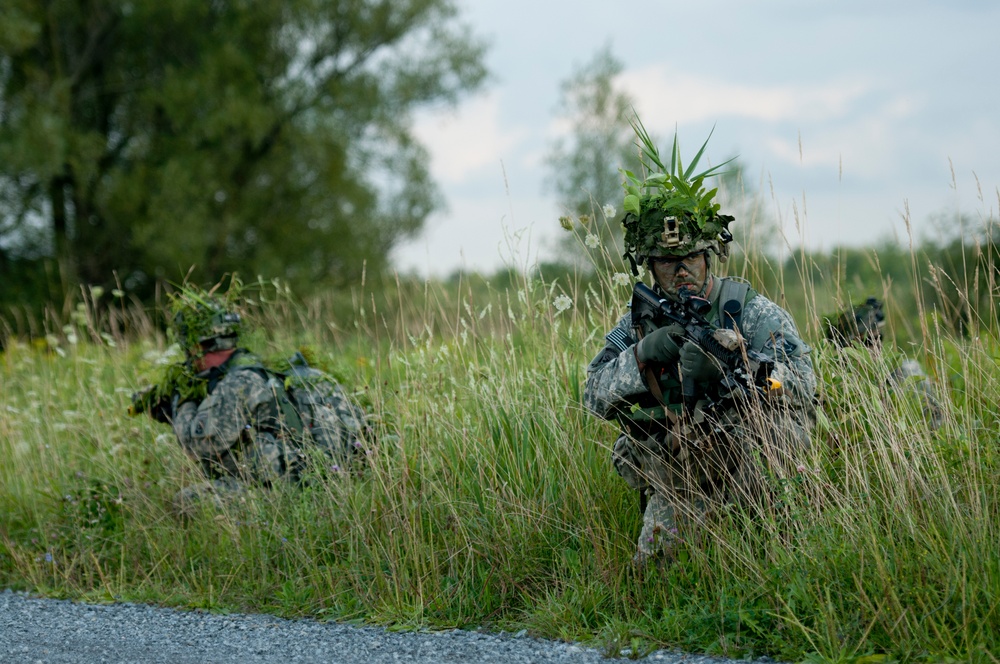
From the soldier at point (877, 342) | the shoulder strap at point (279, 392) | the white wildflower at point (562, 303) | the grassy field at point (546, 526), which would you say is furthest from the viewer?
the shoulder strap at point (279, 392)

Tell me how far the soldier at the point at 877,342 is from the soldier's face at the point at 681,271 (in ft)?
2.71

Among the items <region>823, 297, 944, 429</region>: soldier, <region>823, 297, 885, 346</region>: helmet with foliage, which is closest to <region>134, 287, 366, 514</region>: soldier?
<region>823, 297, 944, 429</region>: soldier

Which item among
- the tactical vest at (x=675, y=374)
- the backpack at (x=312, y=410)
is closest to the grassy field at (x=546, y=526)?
the backpack at (x=312, y=410)

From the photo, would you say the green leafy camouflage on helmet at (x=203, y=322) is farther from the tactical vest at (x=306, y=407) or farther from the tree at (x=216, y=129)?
the tree at (x=216, y=129)

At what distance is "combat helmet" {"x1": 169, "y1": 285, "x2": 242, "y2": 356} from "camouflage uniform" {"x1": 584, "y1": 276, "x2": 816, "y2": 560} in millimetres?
3060

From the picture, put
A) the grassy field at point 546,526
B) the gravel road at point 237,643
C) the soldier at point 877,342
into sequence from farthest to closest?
the soldier at point 877,342, the gravel road at point 237,643, the grassy field at point 546,526

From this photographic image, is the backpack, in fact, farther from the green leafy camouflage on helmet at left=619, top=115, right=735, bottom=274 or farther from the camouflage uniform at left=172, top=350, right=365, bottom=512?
the green leafy camouflage on helmet at left=619, top=115, right=735, bottom=274

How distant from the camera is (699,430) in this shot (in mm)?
4387

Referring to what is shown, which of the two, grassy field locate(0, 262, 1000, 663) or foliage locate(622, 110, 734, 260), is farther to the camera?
foliage locate(622, 110, 734, 260)

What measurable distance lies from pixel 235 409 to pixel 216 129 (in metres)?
11.7

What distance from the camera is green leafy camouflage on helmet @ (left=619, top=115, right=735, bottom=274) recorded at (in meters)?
4.27

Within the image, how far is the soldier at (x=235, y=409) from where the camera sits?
6062 mm

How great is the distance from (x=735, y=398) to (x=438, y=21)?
53.9 ft

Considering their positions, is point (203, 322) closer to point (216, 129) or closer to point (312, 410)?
point (312, 410)
